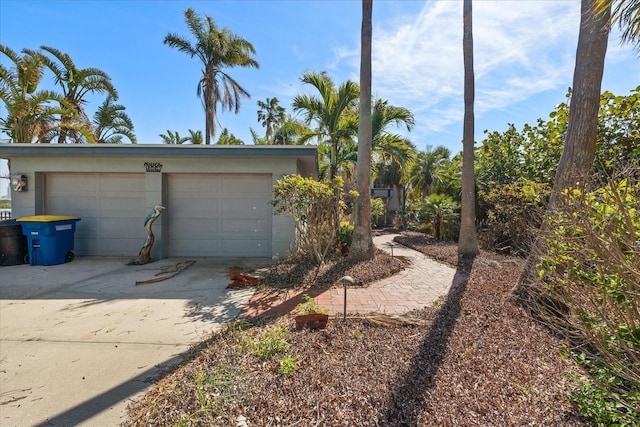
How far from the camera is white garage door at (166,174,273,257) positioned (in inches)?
318

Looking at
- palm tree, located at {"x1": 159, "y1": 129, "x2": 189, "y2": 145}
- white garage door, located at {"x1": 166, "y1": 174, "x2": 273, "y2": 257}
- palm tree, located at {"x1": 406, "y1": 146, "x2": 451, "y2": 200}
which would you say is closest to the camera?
white garage door, located at {"x1": 166, "y1": 174, "x2": 273, "y2": 257}

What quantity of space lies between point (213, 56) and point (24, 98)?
7.63 m

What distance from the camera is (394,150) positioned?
10.5m

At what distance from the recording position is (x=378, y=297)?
462 centimetres

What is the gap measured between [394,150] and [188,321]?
8.81m

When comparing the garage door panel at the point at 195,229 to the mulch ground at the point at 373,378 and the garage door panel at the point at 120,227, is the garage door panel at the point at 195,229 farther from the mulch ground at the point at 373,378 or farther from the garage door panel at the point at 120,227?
the mulch ground at the point at 373,378

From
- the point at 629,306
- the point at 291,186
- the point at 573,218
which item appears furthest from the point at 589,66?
the point at 291,186

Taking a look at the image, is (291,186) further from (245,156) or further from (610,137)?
(610,137)

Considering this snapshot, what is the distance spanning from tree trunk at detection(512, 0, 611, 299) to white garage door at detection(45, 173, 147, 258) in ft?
29.6

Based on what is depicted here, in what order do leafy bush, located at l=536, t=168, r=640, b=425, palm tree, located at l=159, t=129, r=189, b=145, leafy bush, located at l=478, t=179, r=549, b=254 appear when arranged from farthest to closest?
palm tree, located at l=159, t=129, r=189, b=145, leafy bush, located at l=478, t=179, r=549, b=254, leafy bush, located at l=536, t=168, r=640, b=425

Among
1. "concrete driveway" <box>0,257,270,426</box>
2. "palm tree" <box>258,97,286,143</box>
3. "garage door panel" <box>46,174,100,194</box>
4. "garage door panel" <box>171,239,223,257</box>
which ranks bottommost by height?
"concrete driveway" <box>0,257,270,426</box>

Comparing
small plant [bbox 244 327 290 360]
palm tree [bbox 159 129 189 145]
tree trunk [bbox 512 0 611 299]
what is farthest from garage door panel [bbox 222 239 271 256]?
palm tree [bbox 159 129 189 145]

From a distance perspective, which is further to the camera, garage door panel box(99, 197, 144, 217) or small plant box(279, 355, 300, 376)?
garage door panel box(99, 197, 144, 217)

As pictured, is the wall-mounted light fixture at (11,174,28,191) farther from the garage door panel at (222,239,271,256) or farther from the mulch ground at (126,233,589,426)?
the mulch ground at (126,233,589,426)
